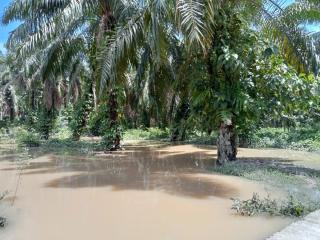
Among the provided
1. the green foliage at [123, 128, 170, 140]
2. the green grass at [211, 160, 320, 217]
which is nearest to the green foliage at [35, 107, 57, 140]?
the green foliage at [123, 128, 170, 140]

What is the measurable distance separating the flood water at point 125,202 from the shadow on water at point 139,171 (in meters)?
0.02

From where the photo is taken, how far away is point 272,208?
6.55 meters

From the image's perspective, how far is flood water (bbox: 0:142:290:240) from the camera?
5.71 metres

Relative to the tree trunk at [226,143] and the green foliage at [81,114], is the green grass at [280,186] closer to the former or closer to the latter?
the tree trunk at [226,143]

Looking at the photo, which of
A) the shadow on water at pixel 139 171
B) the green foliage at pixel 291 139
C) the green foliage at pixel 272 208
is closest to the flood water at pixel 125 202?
the shadow on water at pixel 139 171

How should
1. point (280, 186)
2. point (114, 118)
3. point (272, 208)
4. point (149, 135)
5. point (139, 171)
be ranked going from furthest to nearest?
point (149, 135) → point (114, 118) → point (139, 171) → point (280, 186) → point (272, 208)

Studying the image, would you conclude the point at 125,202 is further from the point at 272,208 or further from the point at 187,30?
the point at 187,30

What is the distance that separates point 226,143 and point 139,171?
2.61 meters

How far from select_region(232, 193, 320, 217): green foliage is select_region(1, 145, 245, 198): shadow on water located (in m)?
1.19

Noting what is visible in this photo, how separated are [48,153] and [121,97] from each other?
3.76 meters

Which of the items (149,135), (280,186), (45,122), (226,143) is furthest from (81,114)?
(280,186)

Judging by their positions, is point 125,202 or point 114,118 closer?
point 125,202

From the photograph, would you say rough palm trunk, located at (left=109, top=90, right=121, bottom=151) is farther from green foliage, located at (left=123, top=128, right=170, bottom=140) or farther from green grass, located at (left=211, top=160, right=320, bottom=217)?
green foliage, located at (left=123, top=128, right=170, bottom=140)

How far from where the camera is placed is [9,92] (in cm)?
3541
